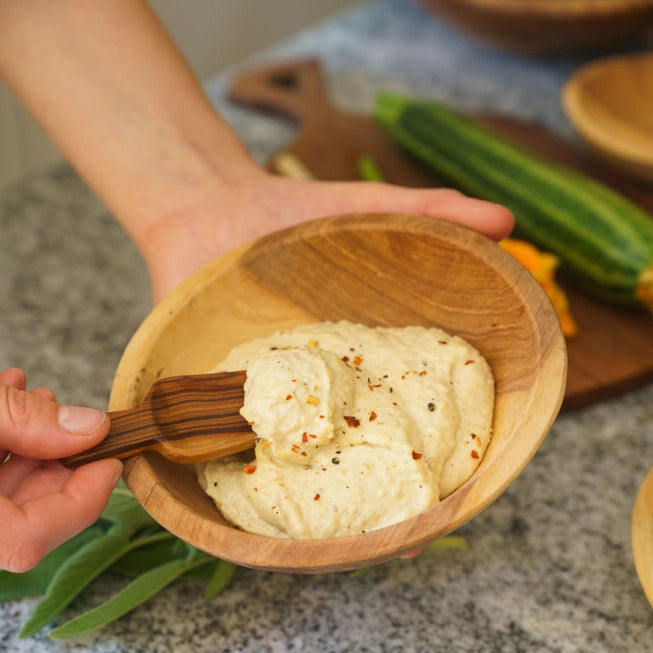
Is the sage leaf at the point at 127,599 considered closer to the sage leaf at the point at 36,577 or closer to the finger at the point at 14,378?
the sage leaf at the point at 36,577

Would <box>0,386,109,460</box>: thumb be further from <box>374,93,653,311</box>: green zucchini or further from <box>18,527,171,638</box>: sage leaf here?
<box>374,93,653,311</box>: green zucchini

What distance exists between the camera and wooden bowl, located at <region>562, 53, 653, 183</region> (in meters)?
1.60

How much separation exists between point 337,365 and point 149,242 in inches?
17.1

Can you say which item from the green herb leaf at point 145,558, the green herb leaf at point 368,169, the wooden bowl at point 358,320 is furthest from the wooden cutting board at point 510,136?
the green herb leaf at point 145,558

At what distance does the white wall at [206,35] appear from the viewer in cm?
237

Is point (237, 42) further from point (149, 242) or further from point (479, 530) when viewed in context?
point (479, 530)

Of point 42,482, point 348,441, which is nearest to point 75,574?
point 42,482

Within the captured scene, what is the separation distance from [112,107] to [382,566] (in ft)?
2.45

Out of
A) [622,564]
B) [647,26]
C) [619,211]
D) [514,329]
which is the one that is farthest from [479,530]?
[647,26]

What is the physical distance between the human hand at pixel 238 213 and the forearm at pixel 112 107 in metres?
0.03

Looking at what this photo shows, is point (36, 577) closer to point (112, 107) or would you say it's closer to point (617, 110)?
point (112, 107)

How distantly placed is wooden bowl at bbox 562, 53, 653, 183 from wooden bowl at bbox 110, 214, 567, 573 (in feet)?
2.54

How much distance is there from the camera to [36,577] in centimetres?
101

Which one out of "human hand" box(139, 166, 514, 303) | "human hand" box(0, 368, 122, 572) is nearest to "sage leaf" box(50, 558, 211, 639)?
"human hand" box(0, 368, 122, 572)
